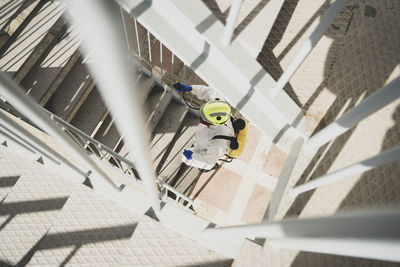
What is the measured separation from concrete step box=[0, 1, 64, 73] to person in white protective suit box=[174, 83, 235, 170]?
165 cm

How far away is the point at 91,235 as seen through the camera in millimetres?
1960

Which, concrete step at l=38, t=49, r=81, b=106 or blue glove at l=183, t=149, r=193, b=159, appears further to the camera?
blue glove at l=183, t=149, r=193, b=159

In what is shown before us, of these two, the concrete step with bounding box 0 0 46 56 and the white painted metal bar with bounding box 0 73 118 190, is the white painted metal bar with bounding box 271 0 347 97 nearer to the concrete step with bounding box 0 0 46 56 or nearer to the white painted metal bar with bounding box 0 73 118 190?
the white painted metal bar with bounding box 0 73 118 190

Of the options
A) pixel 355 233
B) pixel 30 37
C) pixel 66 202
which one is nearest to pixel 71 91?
pixel 30 37

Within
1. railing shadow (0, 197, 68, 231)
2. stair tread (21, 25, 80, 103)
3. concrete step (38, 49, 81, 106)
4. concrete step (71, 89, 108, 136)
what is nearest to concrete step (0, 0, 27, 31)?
stair tread (21, 25, 80, 103)

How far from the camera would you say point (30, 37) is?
2.79 metres

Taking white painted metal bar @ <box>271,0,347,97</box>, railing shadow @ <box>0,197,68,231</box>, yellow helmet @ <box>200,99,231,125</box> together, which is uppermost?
white painted metal bar @ <box>271,0,347,97</box>

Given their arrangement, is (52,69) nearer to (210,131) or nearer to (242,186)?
(210,131)

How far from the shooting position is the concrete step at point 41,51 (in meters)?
2.64

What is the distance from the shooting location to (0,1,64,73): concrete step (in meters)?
2.63

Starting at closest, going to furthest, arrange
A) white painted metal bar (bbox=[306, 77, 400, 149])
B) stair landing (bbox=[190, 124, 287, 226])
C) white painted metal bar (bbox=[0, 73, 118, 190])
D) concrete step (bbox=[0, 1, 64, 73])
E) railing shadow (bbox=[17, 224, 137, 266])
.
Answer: white painted metal bar (bbox=[0, 73, 118, 190]) < white painted metal bar (bbox=[306, 77, 400, 149]) < railing shadow (bbox=[17, 224, 137, 266]) < concrete step (bbox=[0, 1, 64, 73]) < stair landing (bbox=[190, 124, 287, 226])

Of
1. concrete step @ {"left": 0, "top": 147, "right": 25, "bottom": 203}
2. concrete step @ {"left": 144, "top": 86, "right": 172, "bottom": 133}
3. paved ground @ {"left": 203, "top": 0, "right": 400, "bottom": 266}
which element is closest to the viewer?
paved ground @ {"left": 203, "top": 0, "right": 400, "bottom": 266}

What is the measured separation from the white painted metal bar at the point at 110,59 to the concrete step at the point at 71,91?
8.51 feet

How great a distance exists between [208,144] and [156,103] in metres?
1.06
